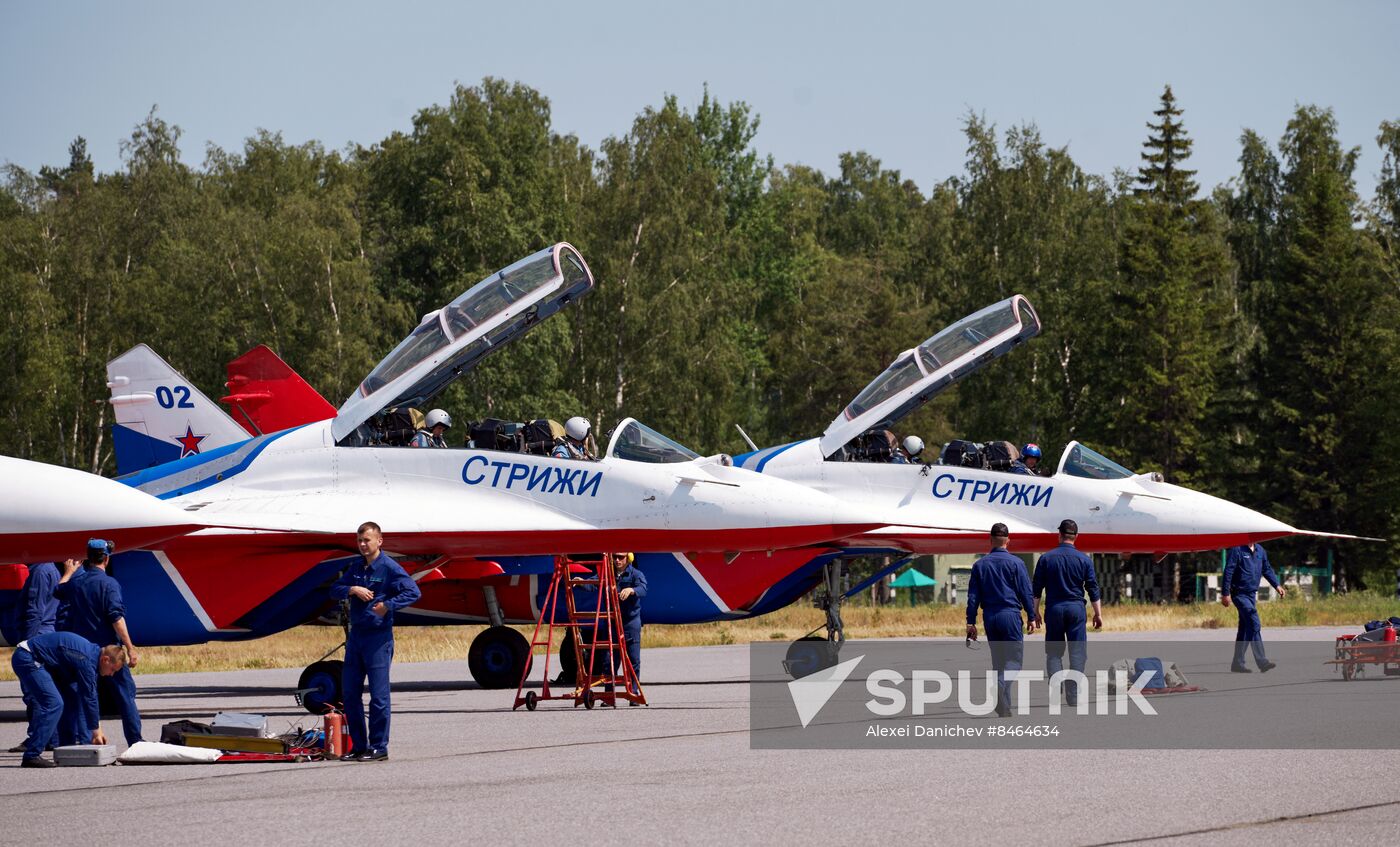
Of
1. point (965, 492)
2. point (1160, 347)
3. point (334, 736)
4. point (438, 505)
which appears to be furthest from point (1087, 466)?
point (1160, 347)

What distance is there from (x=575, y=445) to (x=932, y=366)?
19.6ft

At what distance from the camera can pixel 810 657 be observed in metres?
18.7

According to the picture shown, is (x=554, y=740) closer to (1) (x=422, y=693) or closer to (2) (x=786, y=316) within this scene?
(1) (x=422, y=693)

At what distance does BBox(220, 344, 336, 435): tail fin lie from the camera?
71.7 feet

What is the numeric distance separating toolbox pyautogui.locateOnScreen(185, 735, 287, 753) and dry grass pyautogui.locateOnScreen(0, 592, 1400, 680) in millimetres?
12986

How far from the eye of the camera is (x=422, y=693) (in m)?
17.9

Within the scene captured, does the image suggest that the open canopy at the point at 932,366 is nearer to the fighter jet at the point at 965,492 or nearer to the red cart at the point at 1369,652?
the fighter jet at the point at 965,492

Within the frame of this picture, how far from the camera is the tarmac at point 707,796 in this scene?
290 inches

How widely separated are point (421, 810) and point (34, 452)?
141 ft

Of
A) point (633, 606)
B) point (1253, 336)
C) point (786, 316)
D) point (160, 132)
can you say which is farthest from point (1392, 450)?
point (160, 132)
